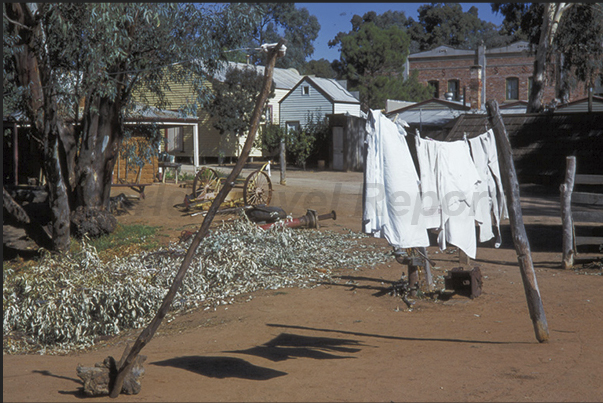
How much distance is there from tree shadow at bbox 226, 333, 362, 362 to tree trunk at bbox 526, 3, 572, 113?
66.0 ft

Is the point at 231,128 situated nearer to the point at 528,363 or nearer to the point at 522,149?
the point at 522,149

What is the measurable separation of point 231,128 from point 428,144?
23.7 metres

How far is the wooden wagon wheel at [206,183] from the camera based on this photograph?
16.3m


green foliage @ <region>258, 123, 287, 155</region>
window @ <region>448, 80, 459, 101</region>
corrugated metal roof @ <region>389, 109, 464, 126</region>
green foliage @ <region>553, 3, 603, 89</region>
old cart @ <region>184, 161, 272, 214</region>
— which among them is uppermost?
window @ <region>448, 80, 459, 101</region>

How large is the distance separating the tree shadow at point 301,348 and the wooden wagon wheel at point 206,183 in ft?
32.8

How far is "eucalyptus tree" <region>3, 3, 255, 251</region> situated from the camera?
10789 millimetres

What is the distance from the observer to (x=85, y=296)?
26.7 feet

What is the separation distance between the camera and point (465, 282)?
7.90 metres

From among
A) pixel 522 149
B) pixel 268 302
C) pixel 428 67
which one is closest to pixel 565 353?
pixel 268 302

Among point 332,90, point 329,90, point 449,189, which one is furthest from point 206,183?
point 332,90

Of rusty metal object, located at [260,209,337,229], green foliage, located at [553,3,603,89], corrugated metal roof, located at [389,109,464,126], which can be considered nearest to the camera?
rusty metal object, located at [260,209,337,229]

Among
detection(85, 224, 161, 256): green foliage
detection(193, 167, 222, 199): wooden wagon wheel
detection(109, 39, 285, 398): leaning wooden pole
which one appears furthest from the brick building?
detection(109, 39, 285, 398): leaning wooden pole

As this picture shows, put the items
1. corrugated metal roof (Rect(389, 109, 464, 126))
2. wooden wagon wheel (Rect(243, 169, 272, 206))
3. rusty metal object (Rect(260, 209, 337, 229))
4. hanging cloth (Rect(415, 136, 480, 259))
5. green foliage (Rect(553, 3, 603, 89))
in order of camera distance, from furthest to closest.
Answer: corrugated metal roof (Rect(389, 109, 464, 126))
green foliage (Rect(553, 3, 603, 89))
wooden wagon wheel (Rect(243, 169, 272, 206))
rusty metal object (Rect(260, 209, 337, 229))
hanging cloth (Rect(415, 136, 480, 259))

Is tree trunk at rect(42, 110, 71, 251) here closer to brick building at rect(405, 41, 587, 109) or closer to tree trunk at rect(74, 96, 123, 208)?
tree trunk at rect(74, 96, 123, 208)
